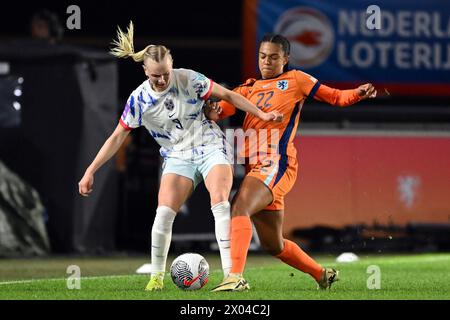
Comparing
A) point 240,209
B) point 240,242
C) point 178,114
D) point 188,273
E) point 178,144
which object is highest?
point 178,114

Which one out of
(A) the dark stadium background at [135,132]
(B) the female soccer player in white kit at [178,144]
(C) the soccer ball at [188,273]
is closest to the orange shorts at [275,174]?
(B) the female soccer player in white kit at [178,144]

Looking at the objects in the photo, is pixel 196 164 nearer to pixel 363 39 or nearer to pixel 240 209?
pixel 240 209

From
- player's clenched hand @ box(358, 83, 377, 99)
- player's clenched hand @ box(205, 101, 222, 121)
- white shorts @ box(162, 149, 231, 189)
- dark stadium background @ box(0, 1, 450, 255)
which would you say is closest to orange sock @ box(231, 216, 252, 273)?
white shorts @ box(162, 149, 231, 189)

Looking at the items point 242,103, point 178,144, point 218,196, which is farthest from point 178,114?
point 218,196

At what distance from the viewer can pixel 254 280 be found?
33.0ft

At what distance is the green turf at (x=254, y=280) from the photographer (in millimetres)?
8406

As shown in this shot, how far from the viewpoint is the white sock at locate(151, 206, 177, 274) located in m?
8.70

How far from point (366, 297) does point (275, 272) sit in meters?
2.89

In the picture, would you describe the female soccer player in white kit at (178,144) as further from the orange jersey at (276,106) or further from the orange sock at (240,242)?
the orange jersey at (276,106)

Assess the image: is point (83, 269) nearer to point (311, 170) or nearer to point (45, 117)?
point (45, 117)

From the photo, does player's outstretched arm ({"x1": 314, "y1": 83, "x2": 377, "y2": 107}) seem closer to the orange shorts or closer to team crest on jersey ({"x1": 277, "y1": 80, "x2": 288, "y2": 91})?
team crest on jersey ({"x1": 277, "y1": 80, "x2": 288, "y2": 91})

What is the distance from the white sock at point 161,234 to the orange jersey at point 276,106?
2.34 ft

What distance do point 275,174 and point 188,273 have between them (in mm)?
925
